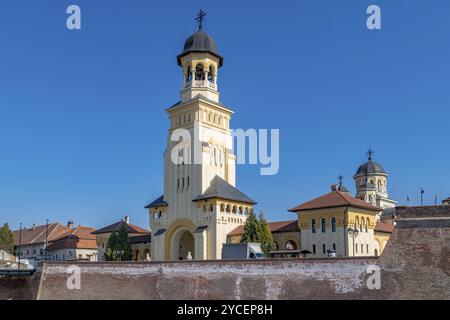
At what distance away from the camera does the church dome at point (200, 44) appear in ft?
193

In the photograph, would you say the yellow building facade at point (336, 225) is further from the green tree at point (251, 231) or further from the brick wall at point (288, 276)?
the brick wall at point (288, 276)

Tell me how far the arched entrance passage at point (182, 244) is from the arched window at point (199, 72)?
1694 cm

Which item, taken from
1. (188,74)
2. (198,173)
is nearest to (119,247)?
(198,173)

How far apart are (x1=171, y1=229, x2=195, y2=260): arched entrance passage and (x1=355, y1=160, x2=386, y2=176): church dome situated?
44.5 m

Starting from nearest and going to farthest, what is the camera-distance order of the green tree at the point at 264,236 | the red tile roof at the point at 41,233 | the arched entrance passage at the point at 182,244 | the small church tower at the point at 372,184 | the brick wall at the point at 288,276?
the brick wall at the point at 288,276 → the green tree at the point at 264,236 → the arched entrance passage at the point at 182,244 → the red tile roof at the point at 41,233 → the small church tower at the point at 372,184

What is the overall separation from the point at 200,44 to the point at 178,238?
2137 cm

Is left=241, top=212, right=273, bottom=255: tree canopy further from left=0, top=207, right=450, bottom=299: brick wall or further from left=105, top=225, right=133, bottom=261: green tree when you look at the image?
left=105, top=225, right=133, bottom=261: green tree

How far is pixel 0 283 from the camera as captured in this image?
38.4 metres

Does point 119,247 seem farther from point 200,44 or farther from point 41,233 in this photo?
point 41,233

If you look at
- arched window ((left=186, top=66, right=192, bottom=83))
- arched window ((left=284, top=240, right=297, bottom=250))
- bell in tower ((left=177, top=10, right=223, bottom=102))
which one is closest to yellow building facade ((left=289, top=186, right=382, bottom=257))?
arched window ((left=284, top=240, right=297, bottom=250))

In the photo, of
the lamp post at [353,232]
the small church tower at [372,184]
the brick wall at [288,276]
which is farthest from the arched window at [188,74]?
the small church tower at [372,184]

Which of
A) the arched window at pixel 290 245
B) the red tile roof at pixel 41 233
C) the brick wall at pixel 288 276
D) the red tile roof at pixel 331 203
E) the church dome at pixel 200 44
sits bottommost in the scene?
the brick wall at pixel 288 276
